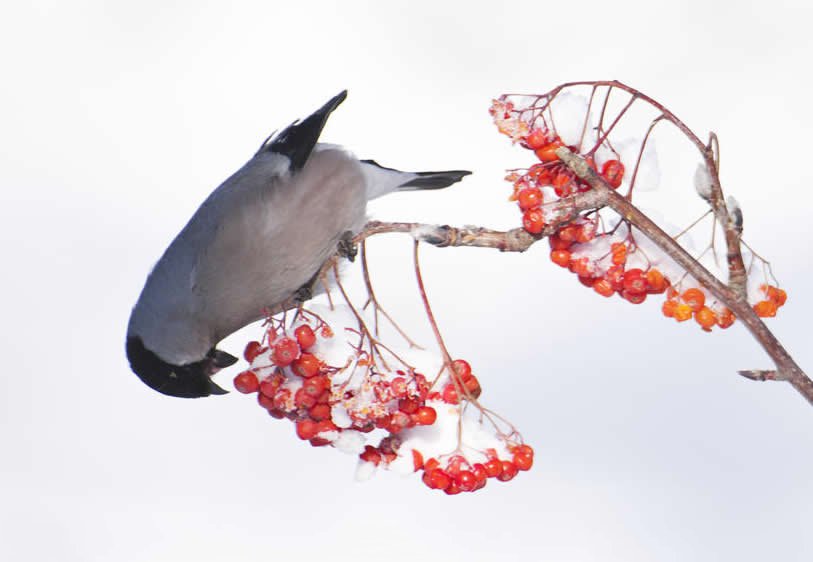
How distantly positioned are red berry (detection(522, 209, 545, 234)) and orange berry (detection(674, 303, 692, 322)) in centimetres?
36

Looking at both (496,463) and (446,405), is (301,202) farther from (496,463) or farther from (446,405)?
(496,463)

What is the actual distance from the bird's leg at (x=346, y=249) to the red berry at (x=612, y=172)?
3.05 ft

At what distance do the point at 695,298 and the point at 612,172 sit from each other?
35 centimetres

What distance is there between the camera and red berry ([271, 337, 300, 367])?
85.4 inches

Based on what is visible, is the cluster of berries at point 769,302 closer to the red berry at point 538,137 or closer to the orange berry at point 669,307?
the orange berry at point 669,307

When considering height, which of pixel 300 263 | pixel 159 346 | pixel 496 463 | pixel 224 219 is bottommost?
pixel 496 463

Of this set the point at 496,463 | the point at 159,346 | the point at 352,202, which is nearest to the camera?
the point at 496,463

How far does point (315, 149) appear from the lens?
10.6 feet

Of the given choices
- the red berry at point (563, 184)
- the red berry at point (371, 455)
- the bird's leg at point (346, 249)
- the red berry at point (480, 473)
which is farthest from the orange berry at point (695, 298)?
the bird's leg at point (346, 249)

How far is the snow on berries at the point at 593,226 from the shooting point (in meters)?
2.16

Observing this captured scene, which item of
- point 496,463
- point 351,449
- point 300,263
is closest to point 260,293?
point 300,263

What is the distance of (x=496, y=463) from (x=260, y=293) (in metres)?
1.07

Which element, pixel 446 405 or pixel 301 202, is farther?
pixel 301 202

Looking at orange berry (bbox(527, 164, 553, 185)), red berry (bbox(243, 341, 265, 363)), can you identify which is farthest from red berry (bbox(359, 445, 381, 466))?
orange berry (bbox(527, 164, 553, 185))
